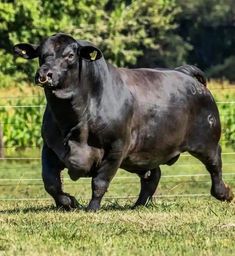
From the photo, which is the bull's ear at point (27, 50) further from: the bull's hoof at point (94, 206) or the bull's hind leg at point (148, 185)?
the bull's hind leg at point (148, 185)

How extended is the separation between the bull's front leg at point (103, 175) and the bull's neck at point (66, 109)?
0.51 m

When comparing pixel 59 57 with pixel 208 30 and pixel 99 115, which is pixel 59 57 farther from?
pixel 208 30

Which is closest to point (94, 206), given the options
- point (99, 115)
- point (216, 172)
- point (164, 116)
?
point (99, 115)

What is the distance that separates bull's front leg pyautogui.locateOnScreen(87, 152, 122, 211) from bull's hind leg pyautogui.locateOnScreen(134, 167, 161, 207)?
49.4 inches

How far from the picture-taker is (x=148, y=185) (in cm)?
1184

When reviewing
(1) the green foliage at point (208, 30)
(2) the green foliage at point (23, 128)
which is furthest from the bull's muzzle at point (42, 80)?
(1) the green foliage at point (208, 30)

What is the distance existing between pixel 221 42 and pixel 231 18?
2.17 metres

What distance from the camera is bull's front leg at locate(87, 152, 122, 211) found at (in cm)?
1045

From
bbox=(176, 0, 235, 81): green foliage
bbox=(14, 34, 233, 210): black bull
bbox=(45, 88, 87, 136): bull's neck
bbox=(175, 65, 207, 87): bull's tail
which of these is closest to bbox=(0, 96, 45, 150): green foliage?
bbox=(175, 65, 207, 87): bull's tail

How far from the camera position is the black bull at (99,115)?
1009 centimetres

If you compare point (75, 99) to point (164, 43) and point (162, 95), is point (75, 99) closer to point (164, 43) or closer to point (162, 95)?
point (162, 95)

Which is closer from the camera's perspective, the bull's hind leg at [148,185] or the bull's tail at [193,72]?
the bull's hind leg at [148,185]

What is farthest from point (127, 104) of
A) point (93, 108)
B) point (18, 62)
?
point (18, 62)

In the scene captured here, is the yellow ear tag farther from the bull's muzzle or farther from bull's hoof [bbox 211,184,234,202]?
bull's hoof [bbox 211,184,234,202]
